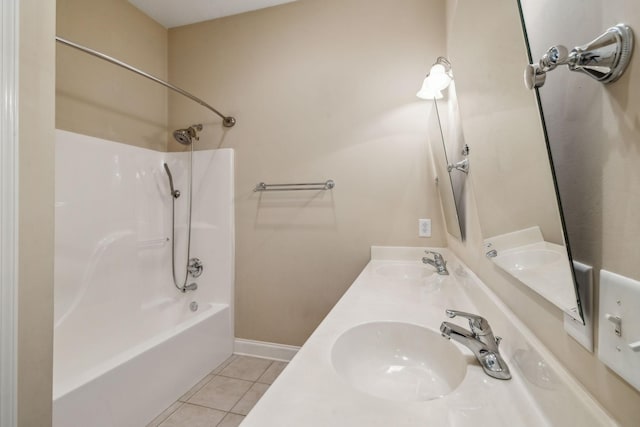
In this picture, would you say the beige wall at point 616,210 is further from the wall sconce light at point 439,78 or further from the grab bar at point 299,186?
the grab bar at point 299,186

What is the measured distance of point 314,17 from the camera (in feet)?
6.94

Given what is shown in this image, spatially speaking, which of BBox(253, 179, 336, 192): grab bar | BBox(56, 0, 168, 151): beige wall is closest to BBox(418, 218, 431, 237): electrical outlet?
BBox(253, 179, 336, 192): grab bar

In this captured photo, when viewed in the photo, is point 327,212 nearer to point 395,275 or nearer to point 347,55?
point 395,275

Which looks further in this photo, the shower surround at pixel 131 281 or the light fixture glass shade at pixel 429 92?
the light fixture glass shade at pixel 429 92

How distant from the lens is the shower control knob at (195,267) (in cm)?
232

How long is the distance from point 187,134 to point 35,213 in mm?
1608

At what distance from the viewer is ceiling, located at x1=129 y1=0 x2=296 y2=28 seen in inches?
85.8

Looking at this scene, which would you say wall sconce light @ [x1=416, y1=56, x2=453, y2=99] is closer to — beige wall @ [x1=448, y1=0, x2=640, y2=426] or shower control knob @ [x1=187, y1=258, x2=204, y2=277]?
beige wall @ [x1=448, y1=0, x2=640, y2=426]

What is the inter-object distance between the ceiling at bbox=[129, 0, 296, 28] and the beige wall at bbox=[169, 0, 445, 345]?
0.06 meters

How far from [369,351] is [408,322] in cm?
16

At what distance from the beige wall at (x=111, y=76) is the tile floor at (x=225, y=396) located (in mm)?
1831

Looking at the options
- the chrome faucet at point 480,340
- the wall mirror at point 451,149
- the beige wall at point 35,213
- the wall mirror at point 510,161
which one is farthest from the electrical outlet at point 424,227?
the beige wall at point 35,213

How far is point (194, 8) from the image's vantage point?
225cm

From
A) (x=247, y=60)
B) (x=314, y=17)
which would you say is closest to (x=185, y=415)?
(x=247, y=60)
